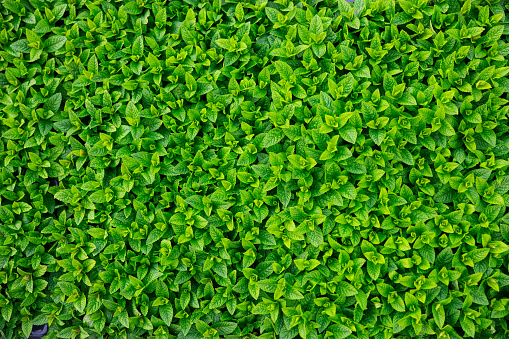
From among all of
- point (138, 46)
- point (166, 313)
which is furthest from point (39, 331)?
point (138, 46)

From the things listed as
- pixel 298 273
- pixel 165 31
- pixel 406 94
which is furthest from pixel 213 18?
pixel 298 273

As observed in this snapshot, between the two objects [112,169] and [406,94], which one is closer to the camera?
[406,94]

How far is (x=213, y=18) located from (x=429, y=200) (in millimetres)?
2100


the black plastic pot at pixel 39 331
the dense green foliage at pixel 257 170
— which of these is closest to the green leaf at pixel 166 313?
the dense green foliage at pixel 257 170

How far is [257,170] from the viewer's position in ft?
8.31

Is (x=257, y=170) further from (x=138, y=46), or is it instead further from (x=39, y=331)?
(x=39, y=331)

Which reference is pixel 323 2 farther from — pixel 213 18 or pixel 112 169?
pixel 112 169

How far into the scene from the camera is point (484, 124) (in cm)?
257

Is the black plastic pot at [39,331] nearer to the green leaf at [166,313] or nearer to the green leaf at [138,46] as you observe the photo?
the green leaf at [166,313]

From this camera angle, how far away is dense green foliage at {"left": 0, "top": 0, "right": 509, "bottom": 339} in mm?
2492

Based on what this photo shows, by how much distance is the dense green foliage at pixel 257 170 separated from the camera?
8.18 feet

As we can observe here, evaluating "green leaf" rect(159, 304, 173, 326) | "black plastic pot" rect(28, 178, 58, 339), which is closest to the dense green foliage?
"green leaf" rect(159, 304, 173, 326)

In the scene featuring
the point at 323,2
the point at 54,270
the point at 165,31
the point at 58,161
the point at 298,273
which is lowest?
the point at 54,270

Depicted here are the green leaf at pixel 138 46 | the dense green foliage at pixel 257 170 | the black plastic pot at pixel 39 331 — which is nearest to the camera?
A: the dense green foliage at pixel 257 170
